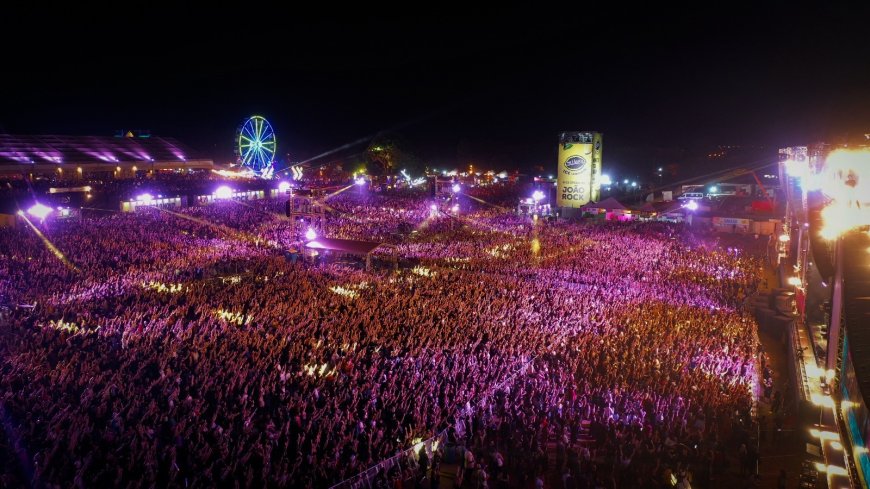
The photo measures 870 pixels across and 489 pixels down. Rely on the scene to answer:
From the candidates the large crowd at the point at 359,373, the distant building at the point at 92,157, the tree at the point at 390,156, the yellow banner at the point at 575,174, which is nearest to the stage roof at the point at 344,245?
the large crowd at the point at 359,373

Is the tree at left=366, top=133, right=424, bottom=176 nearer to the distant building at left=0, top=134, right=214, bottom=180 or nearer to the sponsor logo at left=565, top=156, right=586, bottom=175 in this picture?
the distant building at left=0, top=134, right=214, bottom=180

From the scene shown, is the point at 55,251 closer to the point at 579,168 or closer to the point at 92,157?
the point at 579,168

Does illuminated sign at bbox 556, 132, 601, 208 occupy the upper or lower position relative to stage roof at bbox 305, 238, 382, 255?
upper

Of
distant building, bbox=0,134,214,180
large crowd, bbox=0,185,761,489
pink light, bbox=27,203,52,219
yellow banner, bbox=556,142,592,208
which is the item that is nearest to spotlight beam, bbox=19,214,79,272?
large crowd, bbox=0,185,761,489

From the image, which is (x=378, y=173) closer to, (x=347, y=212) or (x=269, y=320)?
(x=347, y=212)

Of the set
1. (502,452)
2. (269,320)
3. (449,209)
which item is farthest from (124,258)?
(449,209)
